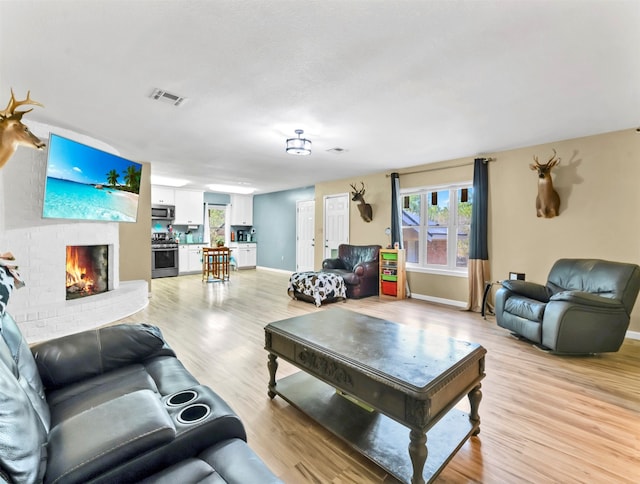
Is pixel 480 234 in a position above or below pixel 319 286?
above

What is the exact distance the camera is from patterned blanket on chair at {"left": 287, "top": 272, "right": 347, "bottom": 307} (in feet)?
17.2

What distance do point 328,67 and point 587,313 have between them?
3.40 metres

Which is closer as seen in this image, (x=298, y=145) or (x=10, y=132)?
(x=10, y=132)

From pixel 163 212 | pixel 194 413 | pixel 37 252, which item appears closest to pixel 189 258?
pixel 163 212

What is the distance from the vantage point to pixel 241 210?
10000 millimetres

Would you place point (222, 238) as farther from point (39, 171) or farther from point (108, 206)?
point (39, 171)

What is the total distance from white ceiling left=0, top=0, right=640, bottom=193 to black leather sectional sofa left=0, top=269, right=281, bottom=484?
182 centimetres

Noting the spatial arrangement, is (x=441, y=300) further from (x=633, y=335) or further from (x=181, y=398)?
(x=181, y=398)

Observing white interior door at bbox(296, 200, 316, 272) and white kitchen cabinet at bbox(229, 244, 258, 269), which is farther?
white kitchen cabinet at bbox(229, 244, 258, 269)

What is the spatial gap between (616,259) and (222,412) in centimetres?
487

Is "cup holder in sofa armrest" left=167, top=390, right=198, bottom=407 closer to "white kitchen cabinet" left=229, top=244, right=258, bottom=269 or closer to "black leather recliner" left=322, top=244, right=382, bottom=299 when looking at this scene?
"black leather recliner" left=322, top=244, right=382, bottom=299

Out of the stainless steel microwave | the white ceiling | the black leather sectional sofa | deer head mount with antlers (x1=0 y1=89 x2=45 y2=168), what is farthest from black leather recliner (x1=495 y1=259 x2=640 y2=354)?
the stainless steel microwave

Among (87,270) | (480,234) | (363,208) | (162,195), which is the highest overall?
(162,195)

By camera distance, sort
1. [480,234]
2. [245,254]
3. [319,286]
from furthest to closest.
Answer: [245,254]
[319,286]
[480,234]
